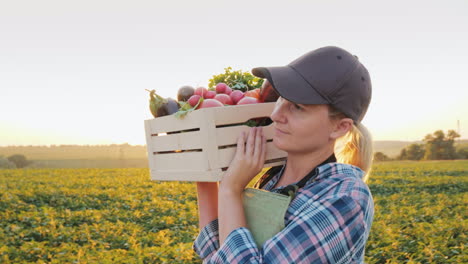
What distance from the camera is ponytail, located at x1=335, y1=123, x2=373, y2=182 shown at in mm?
1825

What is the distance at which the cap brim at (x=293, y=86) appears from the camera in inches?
62.8

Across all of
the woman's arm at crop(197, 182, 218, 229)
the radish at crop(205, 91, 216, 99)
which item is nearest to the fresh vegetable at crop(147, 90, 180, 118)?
the radish at crop(205, 91, 216, 99)

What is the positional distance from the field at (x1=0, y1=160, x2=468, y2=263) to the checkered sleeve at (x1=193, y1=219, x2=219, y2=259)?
246cm

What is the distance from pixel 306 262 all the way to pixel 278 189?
1.33 ft

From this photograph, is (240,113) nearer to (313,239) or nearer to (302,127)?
(302,127)

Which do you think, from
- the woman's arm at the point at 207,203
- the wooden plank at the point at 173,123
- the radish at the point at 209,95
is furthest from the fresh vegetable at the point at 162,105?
the woman's arm at the point at 207,203

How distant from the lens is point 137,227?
20.2 feet

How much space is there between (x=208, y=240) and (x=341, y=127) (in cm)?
72

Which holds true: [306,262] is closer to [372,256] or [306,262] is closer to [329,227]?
[329,227]

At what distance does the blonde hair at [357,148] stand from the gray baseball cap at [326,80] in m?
0.14

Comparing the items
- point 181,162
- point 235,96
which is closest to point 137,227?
point 181,162

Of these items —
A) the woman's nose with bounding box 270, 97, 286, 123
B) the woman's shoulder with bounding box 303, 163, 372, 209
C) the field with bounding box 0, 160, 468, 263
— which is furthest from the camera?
the field with bounding box 0, 160, 468, 263

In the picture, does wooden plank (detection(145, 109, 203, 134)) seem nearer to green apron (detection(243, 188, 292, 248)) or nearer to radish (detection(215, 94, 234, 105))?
radish (detection(215, 94, 234, 105))

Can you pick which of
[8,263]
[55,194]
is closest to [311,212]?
[8,263]
